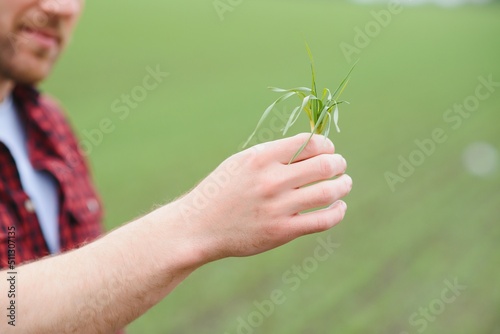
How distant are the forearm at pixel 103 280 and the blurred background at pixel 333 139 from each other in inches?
86.5

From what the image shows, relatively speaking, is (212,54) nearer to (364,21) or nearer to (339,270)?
(364,21)

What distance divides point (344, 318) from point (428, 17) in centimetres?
2464

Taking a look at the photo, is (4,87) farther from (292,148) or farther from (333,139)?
(333,139)

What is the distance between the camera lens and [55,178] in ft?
7.95

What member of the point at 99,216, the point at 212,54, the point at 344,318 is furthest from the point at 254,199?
the point at 212,54

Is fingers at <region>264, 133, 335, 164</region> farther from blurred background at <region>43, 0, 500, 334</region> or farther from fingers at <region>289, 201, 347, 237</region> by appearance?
blurred background at <region>43, 0, 500, 334</region>

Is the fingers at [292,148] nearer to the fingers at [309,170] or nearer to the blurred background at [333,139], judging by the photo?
the fingers at [309,170]

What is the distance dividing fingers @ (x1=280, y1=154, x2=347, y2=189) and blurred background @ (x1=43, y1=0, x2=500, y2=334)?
92.4 inches

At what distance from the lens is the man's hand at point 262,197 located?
1.52m

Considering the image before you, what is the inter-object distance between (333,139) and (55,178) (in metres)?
8.69

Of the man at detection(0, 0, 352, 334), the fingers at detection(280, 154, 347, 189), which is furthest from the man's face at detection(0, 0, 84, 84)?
the fingers at detection(280, 154, 347, 189)

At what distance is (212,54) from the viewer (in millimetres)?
21516

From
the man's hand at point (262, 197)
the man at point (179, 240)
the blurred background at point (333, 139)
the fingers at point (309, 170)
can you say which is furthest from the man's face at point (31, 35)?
the blurred background at point (333, 139)

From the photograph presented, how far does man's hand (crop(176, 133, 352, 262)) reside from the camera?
152cm
